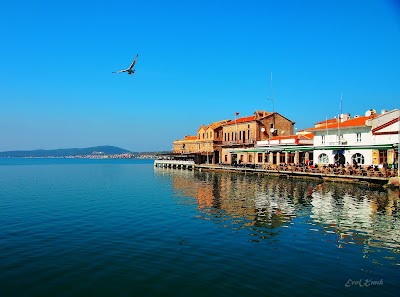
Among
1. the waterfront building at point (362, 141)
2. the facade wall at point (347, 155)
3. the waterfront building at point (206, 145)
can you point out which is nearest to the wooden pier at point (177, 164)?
the waterfront building at point (206, 145)

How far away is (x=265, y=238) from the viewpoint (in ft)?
53.6

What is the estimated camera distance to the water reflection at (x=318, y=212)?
1739cm

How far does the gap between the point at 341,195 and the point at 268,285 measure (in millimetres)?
23712

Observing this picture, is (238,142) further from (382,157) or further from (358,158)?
(382,157)

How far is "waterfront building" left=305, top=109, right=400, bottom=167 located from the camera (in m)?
43.1

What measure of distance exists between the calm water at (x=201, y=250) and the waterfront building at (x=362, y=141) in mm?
20533

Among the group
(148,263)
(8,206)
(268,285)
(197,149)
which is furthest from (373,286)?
(197,149)

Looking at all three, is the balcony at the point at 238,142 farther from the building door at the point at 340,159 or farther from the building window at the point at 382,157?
the building window at the point at 382,157

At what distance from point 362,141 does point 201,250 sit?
136 feet

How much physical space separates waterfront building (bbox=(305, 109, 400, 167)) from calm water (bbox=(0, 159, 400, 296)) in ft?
67.4

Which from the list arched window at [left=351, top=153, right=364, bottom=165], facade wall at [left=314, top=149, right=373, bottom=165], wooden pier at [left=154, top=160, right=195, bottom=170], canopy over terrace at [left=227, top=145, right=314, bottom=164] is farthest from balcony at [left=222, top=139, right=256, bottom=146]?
arched window at [left=351, top=153, right=364, bottom=165]

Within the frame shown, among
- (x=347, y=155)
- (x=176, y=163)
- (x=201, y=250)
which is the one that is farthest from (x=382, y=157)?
(x=176, y=163)

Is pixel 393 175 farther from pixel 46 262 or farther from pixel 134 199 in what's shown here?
pixel 46 262

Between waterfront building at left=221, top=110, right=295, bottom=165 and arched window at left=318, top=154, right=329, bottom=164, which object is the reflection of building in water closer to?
arched window at left=318, top=154, right=329, bottom=164
